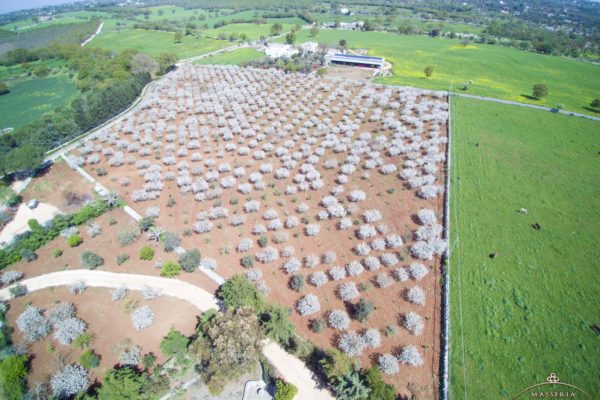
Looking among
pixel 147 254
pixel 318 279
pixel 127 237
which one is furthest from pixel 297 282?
pixel 127 237

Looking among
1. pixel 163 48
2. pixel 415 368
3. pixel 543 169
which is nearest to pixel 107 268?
pixel 415 368

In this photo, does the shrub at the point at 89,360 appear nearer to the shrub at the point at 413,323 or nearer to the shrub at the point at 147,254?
the shrub at the point at 147,254

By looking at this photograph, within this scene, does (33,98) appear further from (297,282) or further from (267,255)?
(297,282)

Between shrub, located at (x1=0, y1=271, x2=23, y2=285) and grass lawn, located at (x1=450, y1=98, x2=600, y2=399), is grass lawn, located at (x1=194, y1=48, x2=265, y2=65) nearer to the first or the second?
grass lawn, located at (x1=450, y1=98, x2=600, y2=399)

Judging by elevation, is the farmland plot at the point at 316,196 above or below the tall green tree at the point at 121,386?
above

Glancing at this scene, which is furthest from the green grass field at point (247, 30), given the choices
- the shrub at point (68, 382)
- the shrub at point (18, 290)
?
the shrub at point (68, 382)

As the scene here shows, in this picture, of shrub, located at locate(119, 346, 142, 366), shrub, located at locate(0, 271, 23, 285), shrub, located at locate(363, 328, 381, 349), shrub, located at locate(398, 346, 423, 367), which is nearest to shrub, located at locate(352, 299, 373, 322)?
shrub, located at locate(363, 328, 381, 349)
